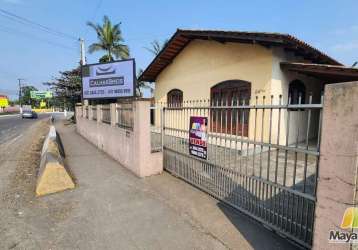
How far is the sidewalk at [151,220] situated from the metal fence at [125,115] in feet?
5.97

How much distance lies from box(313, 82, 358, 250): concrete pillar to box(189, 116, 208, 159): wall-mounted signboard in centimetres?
248

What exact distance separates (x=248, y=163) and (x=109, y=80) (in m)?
8.88

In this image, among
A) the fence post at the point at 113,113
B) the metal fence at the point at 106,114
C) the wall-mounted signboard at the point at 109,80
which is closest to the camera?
the fence post at the point at 113,113

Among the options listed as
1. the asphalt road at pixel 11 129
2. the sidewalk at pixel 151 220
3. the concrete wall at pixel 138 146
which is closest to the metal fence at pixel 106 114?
the concrete wall at pixel 138 146

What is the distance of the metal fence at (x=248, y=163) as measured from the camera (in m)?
3.01

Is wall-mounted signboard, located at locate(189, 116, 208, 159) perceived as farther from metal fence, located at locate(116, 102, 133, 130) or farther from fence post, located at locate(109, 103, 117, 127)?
fence post, located at locate(109, 103, 117, 127)

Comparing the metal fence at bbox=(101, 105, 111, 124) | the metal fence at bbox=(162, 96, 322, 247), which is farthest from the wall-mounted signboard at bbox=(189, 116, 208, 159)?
the metal fence at bbox=(101, 105, 111, 124)

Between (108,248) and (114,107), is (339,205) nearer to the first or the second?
(108,248)

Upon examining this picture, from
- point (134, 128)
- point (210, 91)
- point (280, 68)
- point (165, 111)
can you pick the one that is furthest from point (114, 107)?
point (280, 68)

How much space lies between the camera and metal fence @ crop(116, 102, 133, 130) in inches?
263

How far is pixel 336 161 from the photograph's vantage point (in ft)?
7.57

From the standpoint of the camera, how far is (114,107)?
8266 millimetres

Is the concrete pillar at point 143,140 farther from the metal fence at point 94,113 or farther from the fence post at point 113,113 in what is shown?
the metal fence at point 94,113

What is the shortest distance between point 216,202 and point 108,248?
7.48ft
